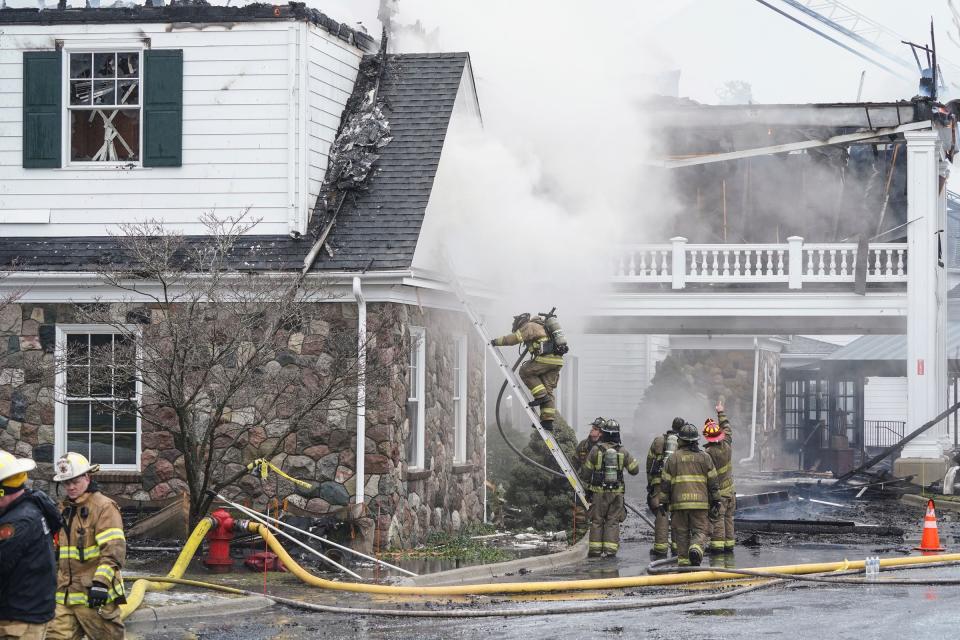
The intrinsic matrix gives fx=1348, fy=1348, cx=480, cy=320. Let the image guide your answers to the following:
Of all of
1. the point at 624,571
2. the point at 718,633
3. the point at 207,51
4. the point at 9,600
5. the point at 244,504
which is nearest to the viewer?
the point at 9,600

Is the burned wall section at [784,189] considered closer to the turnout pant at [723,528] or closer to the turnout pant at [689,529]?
the turnout pant at [723,528]

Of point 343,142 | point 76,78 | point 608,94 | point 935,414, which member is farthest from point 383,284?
point 935,414

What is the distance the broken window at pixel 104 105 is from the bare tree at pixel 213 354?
1.33 meters

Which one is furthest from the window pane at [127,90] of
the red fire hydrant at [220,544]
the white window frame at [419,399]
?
the red fire hydrant at [220,544]

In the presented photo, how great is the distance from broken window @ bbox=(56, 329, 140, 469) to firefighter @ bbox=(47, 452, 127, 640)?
21.5 feet

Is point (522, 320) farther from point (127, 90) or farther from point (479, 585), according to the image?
point (127, 90)

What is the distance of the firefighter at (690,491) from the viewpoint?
1433cm

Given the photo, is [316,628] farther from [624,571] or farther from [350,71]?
[350,71]

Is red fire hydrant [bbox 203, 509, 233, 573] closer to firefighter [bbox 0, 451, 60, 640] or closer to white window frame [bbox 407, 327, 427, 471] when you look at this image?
white window frame [bbox 407, 327, 427, 471]

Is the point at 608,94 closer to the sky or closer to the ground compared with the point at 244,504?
closer to the sky

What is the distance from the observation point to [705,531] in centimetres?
1433

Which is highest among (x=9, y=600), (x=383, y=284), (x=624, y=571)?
(x=383, y=284)

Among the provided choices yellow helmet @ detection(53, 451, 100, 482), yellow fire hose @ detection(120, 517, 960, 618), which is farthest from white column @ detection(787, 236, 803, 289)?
yellow helmet @ detection(53, 451, 100, 482)

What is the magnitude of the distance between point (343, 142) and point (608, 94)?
8.21 m
